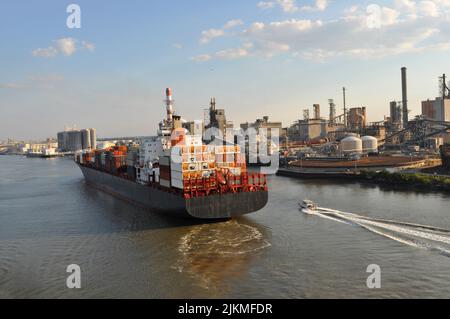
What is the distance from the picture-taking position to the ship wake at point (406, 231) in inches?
581

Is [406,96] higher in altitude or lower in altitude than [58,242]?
higher

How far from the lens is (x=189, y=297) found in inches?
452

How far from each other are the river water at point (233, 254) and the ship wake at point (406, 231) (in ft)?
0.22

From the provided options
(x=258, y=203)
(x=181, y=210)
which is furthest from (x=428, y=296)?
(x=181, y=210)

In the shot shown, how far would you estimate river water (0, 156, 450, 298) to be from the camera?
12031mm

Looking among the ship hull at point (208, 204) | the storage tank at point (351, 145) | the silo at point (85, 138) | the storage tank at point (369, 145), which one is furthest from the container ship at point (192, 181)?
the silo at point (85, 138)

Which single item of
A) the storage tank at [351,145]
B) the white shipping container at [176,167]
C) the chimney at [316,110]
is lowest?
the white shipping container at [176,167]

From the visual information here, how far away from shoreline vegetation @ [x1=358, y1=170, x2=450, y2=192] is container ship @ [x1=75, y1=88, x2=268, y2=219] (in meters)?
14.4

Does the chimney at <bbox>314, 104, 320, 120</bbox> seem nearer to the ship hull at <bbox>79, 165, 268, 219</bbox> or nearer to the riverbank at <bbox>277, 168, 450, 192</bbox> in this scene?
the riverbank at <bbox>277, 168, 450, 192</bbox>

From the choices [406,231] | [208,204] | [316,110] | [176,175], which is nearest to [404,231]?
[406,231]

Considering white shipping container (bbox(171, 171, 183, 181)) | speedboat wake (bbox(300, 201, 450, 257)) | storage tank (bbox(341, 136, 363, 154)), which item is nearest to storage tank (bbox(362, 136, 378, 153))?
storage tank (bbox(341, 136, 363, 154))

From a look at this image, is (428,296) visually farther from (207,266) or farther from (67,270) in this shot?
(67,270)

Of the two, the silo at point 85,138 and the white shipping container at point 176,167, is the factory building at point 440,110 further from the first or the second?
the silo at point 85,138
